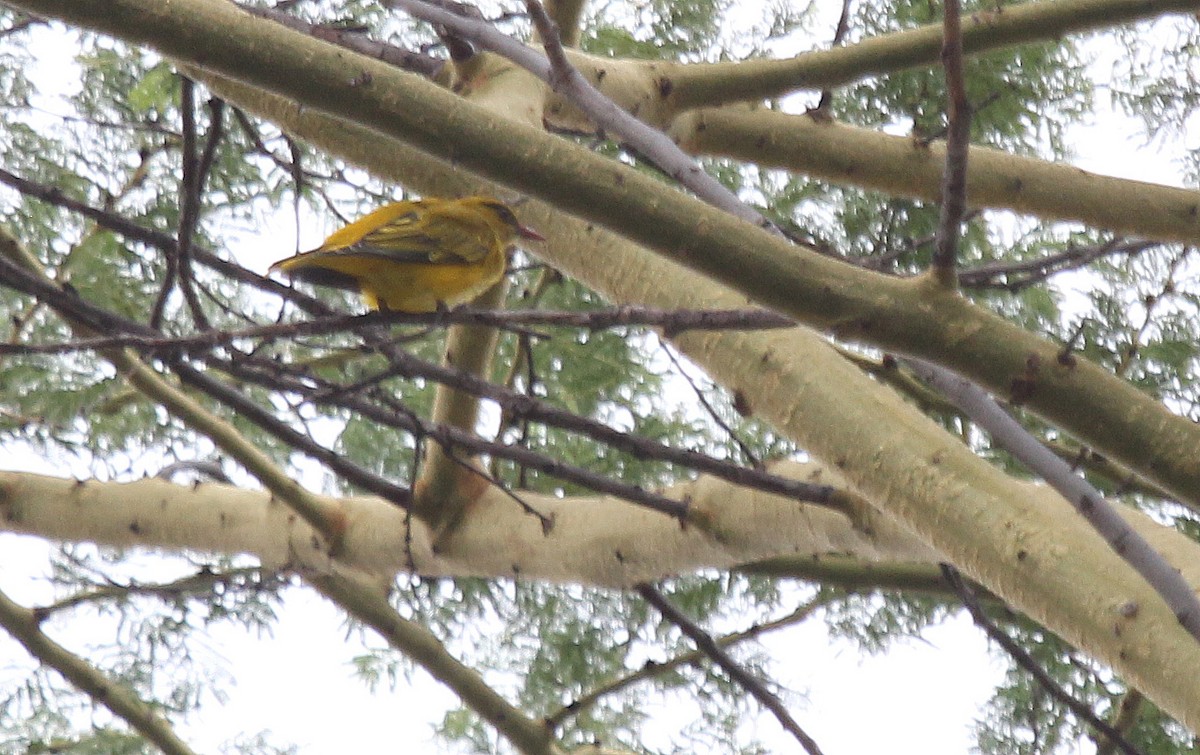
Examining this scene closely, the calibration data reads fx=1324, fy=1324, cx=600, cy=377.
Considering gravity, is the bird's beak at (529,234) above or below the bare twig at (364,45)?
below

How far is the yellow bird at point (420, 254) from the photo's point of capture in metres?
2.95

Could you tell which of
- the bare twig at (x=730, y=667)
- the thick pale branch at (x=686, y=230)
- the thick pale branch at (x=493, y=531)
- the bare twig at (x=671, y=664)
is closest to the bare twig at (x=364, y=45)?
the thick pale branch at (x=686, y=230)

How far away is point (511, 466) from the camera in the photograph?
14.6 feet

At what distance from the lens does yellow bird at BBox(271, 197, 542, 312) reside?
9.67 ft

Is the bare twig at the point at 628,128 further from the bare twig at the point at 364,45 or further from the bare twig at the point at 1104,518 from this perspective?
the bare twig at the point at 364,45

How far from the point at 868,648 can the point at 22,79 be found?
344 centimetres

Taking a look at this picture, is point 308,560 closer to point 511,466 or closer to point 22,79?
point 511,466

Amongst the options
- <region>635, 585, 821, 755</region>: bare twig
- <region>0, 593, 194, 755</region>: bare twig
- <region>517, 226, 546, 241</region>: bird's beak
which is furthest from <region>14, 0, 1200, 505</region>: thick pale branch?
<region>0, 593, 194, 755</region>: bare twig

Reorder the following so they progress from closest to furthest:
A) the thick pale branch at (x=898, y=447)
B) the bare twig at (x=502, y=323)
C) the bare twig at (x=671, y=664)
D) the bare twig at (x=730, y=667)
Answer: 1. the thick pale branch at (x=898, y=447)
2. the bare twig at (x=502, y=323)
3. the bare twig at (x=730, y=667)
4. the bare twig at (x=671, y=664)

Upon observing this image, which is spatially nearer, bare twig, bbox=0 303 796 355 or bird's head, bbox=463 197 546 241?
bare twig, bbox=0 303 796 355

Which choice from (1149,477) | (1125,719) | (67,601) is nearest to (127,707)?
(67,601)

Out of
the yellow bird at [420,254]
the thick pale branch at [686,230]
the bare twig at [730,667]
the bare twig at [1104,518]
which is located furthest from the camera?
the yellow bird at [420,254]

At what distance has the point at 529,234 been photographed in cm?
297

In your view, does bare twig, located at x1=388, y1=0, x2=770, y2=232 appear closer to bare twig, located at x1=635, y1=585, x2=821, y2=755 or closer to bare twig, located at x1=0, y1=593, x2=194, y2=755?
bare twig, located at x1=635, y1=585, x2=821, y2=755
